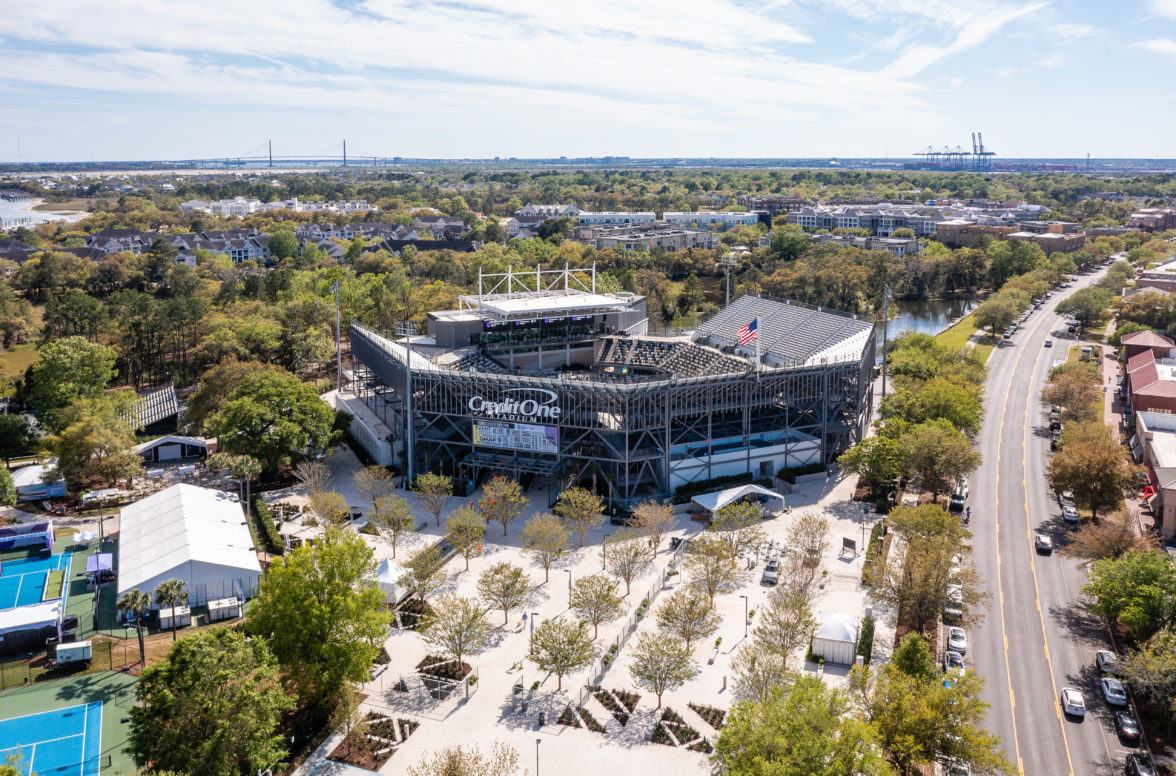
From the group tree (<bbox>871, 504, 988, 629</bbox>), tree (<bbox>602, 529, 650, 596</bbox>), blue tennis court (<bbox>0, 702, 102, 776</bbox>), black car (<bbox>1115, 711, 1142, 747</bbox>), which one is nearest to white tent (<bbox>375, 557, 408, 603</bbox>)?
tree (<bbox>602, 529, 650, 596</bbox>)

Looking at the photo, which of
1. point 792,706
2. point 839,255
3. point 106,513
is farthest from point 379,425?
point 839,255

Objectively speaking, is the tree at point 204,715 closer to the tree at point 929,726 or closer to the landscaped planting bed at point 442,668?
the landscaped planting bed at point 442,668

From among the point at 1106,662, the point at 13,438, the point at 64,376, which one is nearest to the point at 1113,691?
the point at 1106,662

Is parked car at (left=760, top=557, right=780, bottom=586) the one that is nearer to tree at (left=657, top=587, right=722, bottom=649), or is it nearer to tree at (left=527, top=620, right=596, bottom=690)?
tree at (left=657, top=587, right=722, bottom=649)

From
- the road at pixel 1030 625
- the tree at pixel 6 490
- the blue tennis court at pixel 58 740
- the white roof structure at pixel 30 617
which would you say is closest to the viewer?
the blue tennis court at pixel 58 740

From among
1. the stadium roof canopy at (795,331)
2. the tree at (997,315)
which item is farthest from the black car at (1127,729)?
the tree at (997,315)

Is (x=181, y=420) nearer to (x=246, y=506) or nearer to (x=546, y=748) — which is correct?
(x=246, y=506)
